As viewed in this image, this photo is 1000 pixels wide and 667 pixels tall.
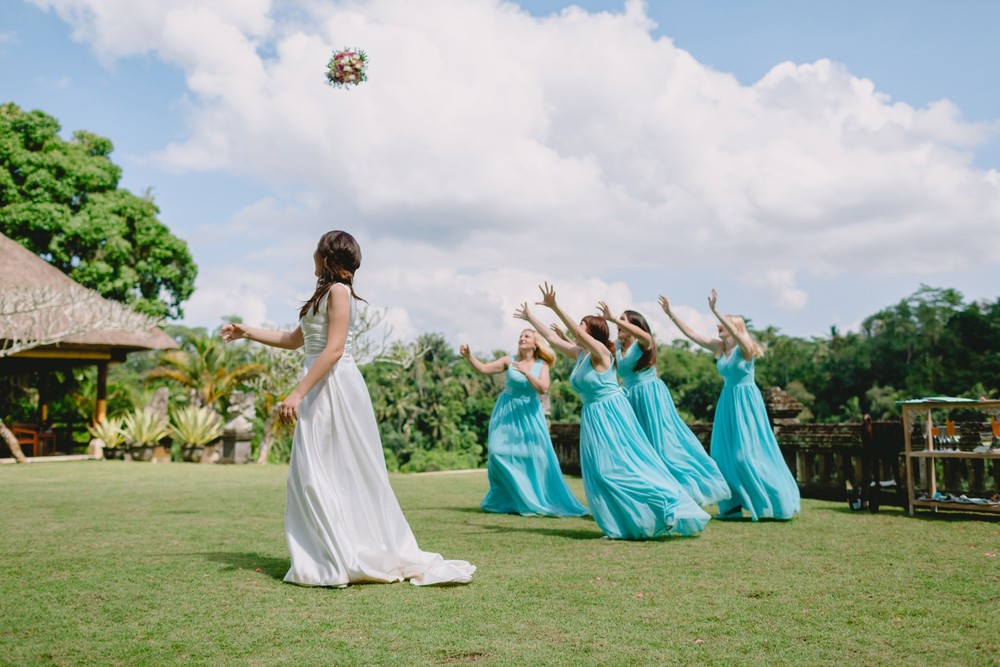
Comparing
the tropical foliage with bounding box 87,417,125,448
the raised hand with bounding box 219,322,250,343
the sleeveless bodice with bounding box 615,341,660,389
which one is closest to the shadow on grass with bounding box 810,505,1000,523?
the sleeveless bodice with bounding box 615,341,660,389

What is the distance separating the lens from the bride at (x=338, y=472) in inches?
207

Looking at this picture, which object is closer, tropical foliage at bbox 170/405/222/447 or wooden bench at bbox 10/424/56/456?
tropical foliage at bbox 170/405/222/447

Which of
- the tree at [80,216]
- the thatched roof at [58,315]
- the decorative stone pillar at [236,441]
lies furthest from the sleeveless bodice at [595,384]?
the tree at [80,216]

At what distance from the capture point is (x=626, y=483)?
23.9 feet

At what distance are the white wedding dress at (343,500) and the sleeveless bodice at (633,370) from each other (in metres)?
4.70

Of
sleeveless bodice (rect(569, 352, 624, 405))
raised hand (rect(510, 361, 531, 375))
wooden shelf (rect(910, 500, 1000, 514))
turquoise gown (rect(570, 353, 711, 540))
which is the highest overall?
raised hand (rect(510, 361, 531, 375))

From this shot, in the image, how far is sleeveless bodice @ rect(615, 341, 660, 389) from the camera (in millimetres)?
9672

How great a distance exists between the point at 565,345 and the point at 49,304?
14871mm

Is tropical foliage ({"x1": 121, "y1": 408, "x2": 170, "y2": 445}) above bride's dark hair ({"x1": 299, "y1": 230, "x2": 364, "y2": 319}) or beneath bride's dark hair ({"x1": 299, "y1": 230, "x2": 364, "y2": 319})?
beneath

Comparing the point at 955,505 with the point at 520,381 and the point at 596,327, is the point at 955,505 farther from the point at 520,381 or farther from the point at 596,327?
the point at 520,381

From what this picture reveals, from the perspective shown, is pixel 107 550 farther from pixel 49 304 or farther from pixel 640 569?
pixel 49 304

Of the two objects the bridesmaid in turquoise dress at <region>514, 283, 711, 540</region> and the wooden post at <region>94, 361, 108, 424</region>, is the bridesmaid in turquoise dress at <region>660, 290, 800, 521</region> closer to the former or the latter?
the bridesmaid in turquoise dress at <region>514, 283, 711, 540</region>

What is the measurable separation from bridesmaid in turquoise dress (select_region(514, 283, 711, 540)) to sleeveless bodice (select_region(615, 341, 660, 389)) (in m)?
1.65

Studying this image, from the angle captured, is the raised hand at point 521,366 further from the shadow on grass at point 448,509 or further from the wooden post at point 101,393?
the wooden post at point 101,393
